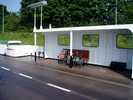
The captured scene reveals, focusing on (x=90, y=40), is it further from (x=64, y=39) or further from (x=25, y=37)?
(x=25, y=37)

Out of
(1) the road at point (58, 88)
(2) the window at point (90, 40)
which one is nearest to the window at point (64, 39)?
(2) the window at point (90, 40)

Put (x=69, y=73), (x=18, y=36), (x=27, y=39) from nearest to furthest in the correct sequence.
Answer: (x=69, y=73)
(x=27, y=39)
(x=18, y=36)

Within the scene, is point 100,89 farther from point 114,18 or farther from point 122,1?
point 122,1

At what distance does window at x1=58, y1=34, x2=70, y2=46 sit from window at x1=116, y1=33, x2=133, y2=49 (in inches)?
219

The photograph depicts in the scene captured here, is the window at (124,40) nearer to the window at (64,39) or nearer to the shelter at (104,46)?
the shelter at (104,46)

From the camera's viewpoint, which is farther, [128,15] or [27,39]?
[128,15]

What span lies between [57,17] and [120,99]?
41.2 meters

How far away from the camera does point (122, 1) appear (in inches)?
2045

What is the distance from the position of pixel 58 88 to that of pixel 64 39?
1153 cm

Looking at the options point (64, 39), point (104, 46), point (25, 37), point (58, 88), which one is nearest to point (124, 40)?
point (104, 46)

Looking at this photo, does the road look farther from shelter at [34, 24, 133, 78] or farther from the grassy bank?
the grassy bank

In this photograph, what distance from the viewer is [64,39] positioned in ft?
73.7

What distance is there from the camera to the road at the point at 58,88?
9.74m

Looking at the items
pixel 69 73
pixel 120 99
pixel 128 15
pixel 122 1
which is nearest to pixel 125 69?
pixel 69 73
